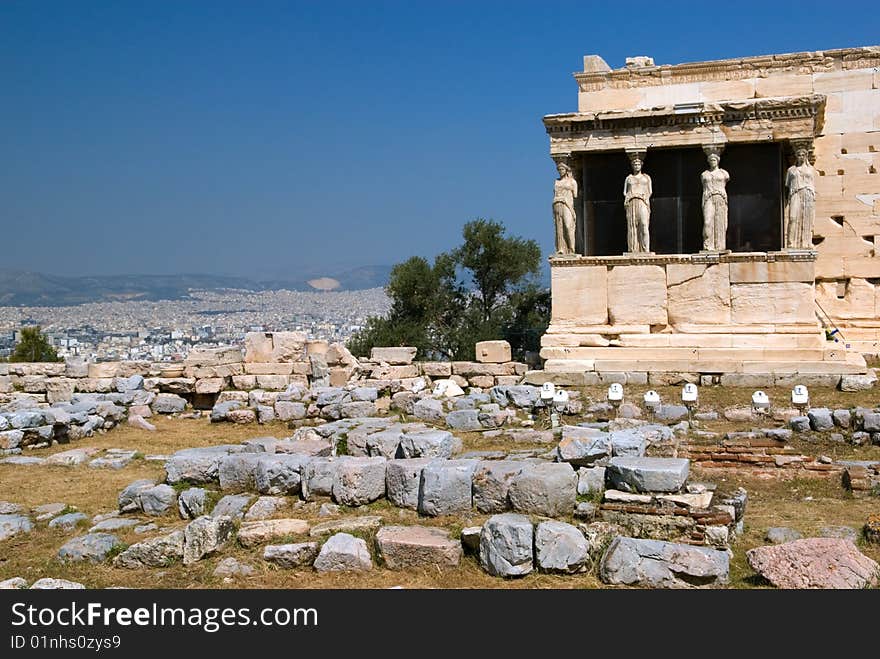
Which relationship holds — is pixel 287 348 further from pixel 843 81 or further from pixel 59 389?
pixel 843 81

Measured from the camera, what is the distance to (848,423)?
11.5 m

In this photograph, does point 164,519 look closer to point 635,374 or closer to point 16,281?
point 635,374

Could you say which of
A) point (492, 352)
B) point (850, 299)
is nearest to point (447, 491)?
point (492, 352)

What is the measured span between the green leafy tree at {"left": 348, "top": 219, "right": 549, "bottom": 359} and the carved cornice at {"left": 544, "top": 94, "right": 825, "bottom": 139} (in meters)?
6.84

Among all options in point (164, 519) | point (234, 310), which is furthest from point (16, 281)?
point (164, 519)

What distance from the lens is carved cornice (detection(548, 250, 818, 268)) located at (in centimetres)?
1628

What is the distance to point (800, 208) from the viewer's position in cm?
1634

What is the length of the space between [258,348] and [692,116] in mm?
9339

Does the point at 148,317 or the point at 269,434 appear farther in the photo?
the point at 148,317

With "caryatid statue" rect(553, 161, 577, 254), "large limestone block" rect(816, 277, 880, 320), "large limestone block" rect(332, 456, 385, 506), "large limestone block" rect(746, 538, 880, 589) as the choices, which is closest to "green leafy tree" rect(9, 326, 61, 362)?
"caryatid statue" rect(553, 161, 577, 254)

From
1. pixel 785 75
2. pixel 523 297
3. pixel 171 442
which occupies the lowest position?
pixel 171 442

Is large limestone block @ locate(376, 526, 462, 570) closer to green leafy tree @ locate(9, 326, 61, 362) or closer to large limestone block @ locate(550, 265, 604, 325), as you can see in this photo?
large limestone block @ locate(550, 265, 604, 325)

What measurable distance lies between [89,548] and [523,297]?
1880 centimetres

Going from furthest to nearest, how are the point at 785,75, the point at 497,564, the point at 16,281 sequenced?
the point at 16,281, the point at 785,75, the point at 497,564
